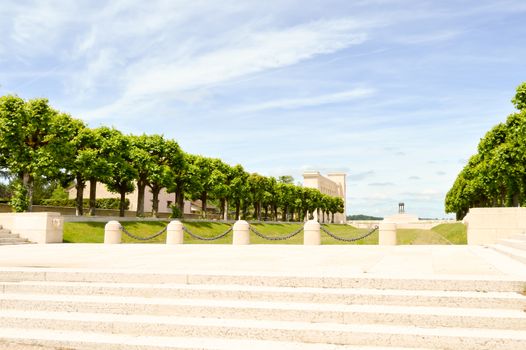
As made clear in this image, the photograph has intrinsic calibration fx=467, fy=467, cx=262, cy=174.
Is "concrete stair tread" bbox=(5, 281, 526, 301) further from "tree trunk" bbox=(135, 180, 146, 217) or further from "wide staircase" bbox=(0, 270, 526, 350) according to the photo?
"tree trunk" bbox=(135, 180, 146, 217)

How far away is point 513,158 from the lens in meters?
39.8

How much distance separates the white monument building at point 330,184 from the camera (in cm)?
15749

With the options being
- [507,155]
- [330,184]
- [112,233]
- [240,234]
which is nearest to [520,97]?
[507,155]

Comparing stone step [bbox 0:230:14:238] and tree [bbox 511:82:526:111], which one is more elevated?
tree [bbox 511:82:526:111]

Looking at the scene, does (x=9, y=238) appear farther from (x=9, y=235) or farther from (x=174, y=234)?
(x=174, y=234)

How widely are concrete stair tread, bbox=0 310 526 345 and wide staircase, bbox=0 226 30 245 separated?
17.9 metres

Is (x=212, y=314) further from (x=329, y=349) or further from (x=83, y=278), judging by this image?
(x=83, y=278)

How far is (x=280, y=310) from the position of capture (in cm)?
816

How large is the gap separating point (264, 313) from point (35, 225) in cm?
2225

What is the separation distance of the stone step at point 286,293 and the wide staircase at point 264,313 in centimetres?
2

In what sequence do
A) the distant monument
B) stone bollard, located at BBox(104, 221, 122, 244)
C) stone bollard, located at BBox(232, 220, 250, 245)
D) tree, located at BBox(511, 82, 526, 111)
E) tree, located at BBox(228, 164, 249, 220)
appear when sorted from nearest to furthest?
1. stone bollard, located at BBox(232, 220, 250, 245)
2. stone bollard, located at BBox(104, 221, 122, 244)
3. tree, located at BBox(511, 82, 526, 111)
4. tree, located at BBox(228, 164, 249, 220)
5. the distant monument

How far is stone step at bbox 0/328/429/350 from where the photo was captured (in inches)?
287

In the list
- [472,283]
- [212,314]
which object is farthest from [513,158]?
[212,314]

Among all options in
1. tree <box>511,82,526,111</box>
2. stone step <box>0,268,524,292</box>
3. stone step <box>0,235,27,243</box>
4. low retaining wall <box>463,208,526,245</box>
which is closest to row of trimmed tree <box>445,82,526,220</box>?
tree <box>511,82,526,111</box>
